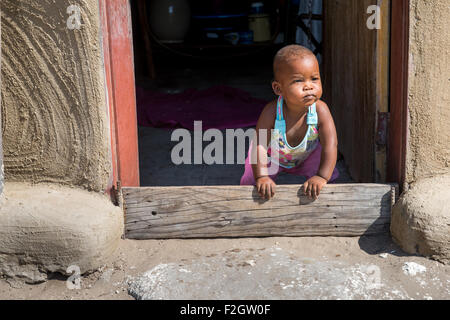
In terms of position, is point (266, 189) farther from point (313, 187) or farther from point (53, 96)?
point (53, 96)

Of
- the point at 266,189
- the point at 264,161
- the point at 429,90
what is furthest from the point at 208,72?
the point at 429,90

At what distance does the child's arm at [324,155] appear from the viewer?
312 centimetres

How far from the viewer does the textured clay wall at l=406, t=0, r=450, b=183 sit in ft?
9.75

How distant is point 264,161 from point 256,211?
295 millimetres

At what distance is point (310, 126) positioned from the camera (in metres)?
3.36

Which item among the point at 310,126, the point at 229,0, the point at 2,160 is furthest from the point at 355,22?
the point at 229,0

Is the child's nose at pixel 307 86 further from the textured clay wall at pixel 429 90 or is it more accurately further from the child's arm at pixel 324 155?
the textured clay wall at pixel 429 90

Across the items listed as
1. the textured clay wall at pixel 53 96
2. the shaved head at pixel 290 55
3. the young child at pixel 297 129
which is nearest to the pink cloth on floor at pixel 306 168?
the young child at pixel 297 129

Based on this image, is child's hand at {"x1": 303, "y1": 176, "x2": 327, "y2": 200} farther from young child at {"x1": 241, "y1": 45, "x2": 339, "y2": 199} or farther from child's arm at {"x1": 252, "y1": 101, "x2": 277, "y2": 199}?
child's arm at {"x1": 252, "y1": 101, "x2": 277, "y2": 199}

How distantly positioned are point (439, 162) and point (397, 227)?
1.32ft

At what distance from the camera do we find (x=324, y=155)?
326cm

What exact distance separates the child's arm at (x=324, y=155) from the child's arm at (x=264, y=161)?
186 mm

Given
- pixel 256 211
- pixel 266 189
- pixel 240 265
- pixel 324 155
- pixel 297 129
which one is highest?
pixel 297 129

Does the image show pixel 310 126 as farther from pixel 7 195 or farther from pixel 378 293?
pixel 7 195
